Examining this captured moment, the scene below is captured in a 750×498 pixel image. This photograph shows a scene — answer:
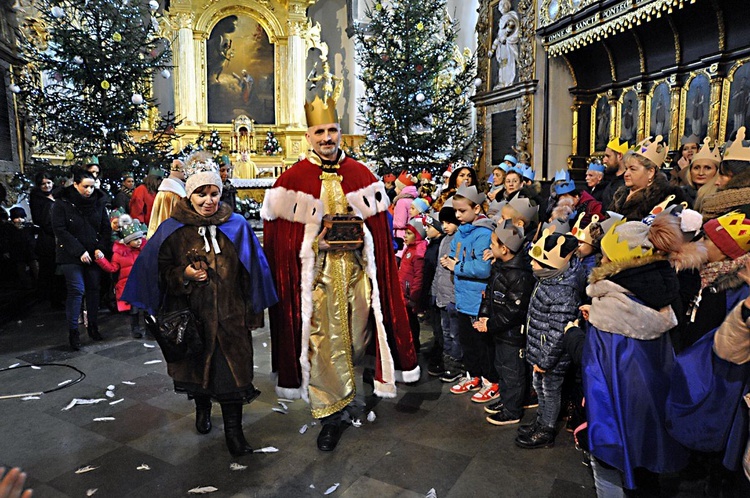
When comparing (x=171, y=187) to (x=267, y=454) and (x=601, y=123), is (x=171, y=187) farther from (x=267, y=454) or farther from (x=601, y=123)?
(x=601, y=123)

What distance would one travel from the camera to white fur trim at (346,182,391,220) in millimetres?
Result: 3660

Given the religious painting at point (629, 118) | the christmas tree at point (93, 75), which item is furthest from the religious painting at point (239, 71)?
the religious painting at point (629, 118)

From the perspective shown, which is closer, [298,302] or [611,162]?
[298,302]

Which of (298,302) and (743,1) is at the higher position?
(743,1)

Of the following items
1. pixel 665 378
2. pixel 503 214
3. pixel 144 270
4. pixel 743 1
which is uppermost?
pixel 743 1

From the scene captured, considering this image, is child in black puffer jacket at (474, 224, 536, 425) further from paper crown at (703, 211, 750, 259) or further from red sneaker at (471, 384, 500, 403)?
paper crown at (703, 211, 750, 259)

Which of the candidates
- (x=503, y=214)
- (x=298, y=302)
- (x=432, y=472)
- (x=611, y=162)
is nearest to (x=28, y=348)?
(x=298, y=302)

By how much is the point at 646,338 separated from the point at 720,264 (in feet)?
1.92

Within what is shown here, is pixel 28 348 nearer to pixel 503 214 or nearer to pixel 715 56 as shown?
pixel 503 214

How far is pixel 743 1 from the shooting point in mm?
6957

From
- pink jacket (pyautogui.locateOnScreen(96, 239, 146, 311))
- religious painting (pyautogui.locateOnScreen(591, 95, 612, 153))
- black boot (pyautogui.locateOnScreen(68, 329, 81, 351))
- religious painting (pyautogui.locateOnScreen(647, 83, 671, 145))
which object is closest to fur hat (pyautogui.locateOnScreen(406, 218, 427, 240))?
pink jacket (pyautogui.locateOnScreen(96, 239, 146, 311))

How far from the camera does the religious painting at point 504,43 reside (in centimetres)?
1141

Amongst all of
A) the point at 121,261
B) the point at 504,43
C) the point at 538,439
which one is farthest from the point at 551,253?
the point at 504,43

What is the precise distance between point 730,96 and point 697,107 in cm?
61
